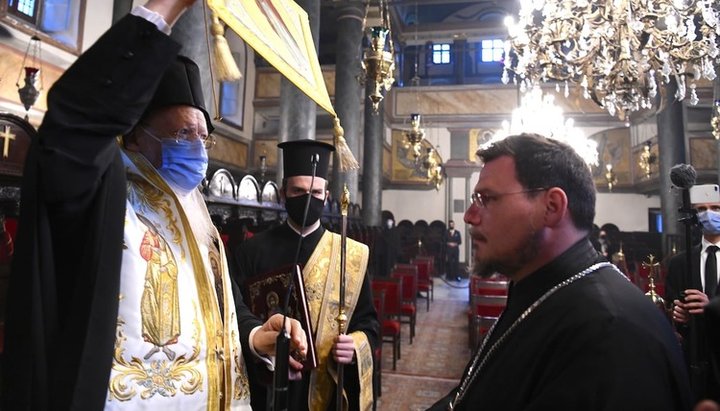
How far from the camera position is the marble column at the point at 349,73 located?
36.2 feet

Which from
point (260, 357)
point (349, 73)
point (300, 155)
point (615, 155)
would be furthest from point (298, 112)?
point (615, 155)

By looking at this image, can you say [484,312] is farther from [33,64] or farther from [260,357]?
[33,64]

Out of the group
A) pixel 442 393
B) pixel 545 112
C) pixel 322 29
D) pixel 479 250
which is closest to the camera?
pixel 479 250

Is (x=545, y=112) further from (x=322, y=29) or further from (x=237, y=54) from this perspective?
(x=322, y=29)

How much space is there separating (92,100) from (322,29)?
1949 cm

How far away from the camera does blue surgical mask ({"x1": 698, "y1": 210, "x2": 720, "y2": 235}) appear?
3482 millimetres

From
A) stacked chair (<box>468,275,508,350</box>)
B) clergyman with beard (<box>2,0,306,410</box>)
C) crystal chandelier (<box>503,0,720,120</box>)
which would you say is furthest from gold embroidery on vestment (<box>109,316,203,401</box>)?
crystal chandelier (<box>503,0,720,120</box>)

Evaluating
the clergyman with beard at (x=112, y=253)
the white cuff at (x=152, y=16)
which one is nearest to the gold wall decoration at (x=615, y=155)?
the clergyman with beard at (x=112, y=253)

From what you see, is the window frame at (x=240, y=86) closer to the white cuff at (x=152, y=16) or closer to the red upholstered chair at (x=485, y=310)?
the red upholstered chair at (x=485, y=310)

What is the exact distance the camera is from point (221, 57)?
1.44 m

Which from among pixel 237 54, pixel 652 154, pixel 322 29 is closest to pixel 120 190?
pixel 237 54

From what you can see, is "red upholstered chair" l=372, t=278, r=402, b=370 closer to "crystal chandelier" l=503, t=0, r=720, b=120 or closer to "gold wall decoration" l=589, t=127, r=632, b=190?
"crystal chandelier" l=503, t=0, r=720, b=120

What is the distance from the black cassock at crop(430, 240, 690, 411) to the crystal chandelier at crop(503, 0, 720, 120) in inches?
196

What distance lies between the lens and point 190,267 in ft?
4.82
